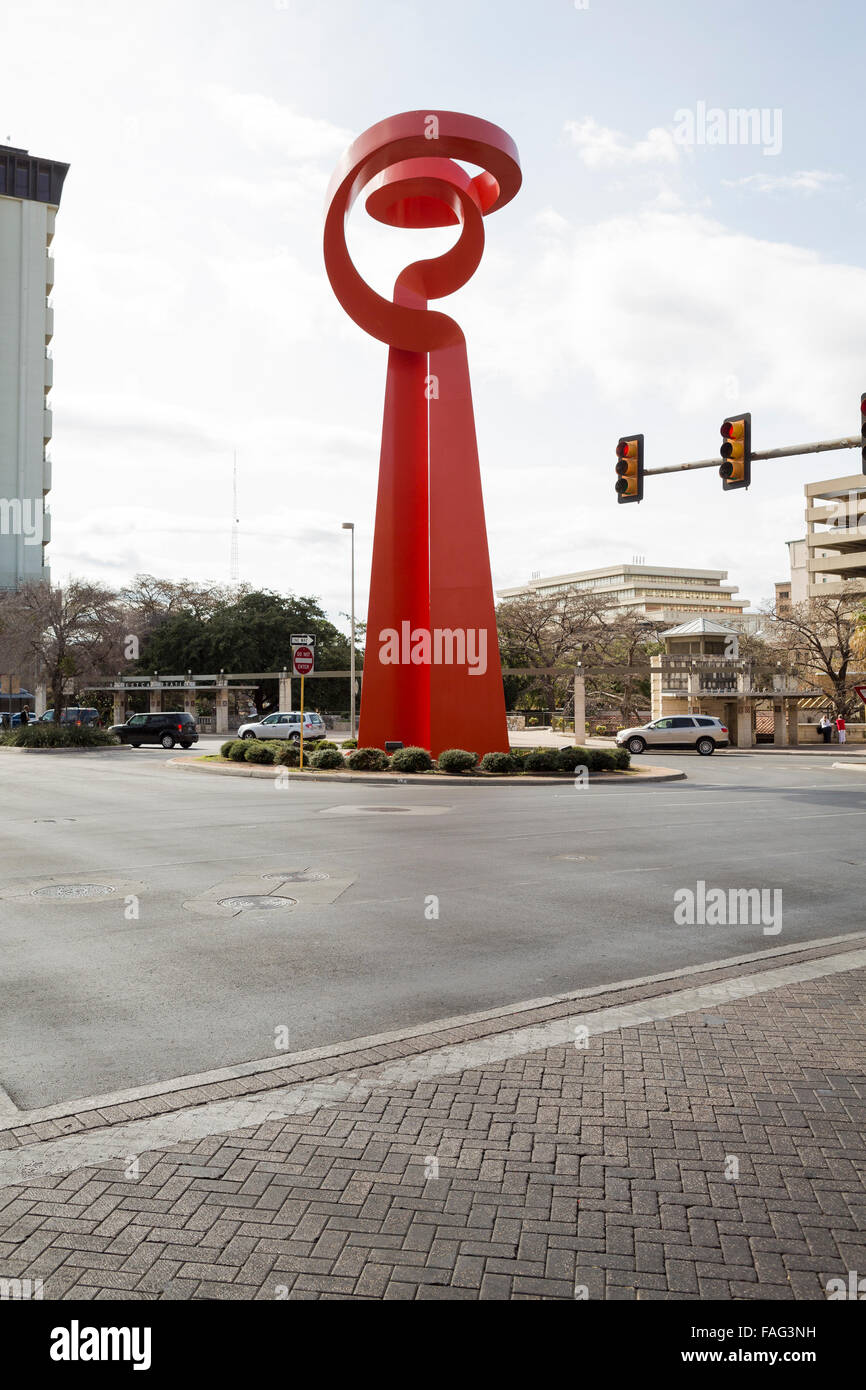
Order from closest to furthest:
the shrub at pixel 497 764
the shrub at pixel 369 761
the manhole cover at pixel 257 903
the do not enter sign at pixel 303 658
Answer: the manhole cover at pixel 257 903, the do not enter sign at pixel 303 658, the shrub at pixel 497 764, the shrub at pixel 369 761

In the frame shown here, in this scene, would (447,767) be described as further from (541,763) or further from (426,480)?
(426,480)

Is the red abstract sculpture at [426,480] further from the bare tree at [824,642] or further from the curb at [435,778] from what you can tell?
the bare tree at [824,642]

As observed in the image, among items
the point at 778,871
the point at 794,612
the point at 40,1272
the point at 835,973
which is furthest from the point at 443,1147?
the point at 794,612

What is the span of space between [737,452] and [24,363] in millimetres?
78714

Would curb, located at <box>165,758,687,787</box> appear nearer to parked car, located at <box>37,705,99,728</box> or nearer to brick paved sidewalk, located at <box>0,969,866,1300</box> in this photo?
brick paved sidewalk, located at <box>0,969,866,1300</box>

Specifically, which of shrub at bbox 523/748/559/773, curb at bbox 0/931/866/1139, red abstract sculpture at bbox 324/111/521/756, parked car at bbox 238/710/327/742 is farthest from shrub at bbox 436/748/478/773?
curb at bbox 0/931/866/1139

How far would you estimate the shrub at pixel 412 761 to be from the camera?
2552cm

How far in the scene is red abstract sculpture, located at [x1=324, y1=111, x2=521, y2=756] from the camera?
81.5 ft

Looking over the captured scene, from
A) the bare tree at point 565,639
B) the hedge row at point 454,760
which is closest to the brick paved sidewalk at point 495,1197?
the hedge row at point 454,760

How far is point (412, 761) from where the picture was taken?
1004 inches

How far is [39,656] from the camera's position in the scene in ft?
138

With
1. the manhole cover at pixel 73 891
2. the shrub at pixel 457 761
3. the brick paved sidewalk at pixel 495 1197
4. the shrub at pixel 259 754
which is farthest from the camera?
the shrub at pixel 259 754

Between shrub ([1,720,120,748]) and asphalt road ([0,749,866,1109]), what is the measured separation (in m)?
22.6

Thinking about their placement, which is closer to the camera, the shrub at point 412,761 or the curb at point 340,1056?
the curb at point 340,1056
